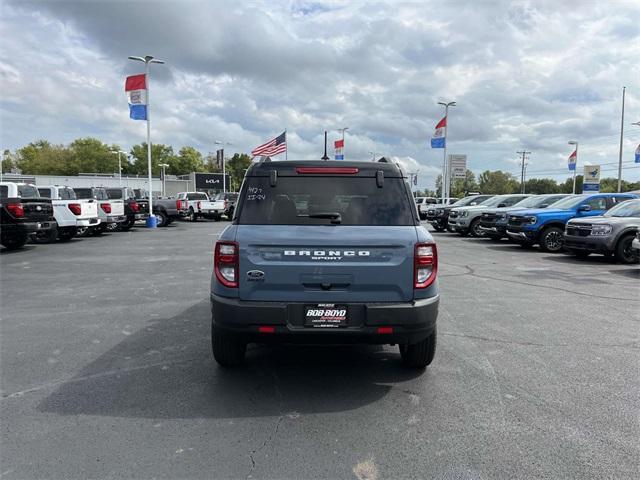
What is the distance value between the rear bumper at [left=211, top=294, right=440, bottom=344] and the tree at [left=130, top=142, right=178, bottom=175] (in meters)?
133

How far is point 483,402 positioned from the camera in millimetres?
3832

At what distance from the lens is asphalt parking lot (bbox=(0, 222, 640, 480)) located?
116 inches

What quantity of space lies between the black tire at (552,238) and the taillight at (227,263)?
13.5 m

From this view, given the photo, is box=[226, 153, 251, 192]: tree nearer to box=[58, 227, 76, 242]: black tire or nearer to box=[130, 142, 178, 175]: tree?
box=[130, 142, 178, 175]: tree

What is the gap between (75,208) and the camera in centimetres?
1695

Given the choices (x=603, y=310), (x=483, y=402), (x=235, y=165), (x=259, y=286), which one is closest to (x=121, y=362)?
(x=259, y=286)

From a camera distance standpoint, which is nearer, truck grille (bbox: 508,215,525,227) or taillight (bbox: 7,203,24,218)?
taillight (bbox: 7,203,24,218)

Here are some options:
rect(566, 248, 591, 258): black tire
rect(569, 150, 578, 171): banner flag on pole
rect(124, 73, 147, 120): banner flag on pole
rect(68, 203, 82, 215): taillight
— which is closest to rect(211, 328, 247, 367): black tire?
rect(566, 248, 591, 258): black tire

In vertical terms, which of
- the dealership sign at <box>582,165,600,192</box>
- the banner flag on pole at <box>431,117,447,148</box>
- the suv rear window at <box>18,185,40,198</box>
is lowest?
the suv rear window at <box>18,185,40,198</box>

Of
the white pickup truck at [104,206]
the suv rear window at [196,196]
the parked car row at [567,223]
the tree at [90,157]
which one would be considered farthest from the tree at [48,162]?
the parked car row at [567,223]

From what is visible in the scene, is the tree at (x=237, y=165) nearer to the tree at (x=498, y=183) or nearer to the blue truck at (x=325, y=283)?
the tree at (x=498, y=183)

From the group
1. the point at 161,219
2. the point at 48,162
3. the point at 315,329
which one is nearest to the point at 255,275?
the point at 315,329

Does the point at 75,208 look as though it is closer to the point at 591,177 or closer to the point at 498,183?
the point at 591,177

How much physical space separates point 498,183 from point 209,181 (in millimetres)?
89743
